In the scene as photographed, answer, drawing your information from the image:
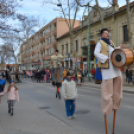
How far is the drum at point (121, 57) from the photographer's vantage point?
3.85 m

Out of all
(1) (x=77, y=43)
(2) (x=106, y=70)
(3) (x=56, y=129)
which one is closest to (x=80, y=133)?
(3) (x=56, y=129)

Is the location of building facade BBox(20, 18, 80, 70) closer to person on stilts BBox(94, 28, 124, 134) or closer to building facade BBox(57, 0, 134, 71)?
building facade BBox(57, 0, 134, 71)

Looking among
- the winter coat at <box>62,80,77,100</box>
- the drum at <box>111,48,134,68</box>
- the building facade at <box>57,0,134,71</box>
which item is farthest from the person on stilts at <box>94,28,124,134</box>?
the building facade at <box>57,0,134,71</box>

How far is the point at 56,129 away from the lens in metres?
5.25

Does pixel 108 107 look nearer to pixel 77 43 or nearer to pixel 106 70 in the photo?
pixel 106 70

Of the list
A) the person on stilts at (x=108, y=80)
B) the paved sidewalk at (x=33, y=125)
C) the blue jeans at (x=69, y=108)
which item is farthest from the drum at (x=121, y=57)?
the blue jeans at (x=69, y=108)

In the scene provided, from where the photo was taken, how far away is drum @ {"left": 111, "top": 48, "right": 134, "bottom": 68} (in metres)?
3.85

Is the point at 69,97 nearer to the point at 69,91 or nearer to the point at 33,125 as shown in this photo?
the point at 69,91

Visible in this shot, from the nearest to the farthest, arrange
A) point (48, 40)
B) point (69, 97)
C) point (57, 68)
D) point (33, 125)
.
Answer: point (33, 125) < point (69, 97) < point (57, 68) < point (48, 40)

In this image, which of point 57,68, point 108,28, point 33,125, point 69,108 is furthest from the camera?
point 108,28

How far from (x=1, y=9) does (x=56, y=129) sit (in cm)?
830

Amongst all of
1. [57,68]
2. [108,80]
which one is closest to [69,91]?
[108,80]

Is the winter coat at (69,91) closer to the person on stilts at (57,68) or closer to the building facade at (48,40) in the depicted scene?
the person on stilts at (57,68)

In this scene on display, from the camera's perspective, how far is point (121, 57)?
3.88 m
